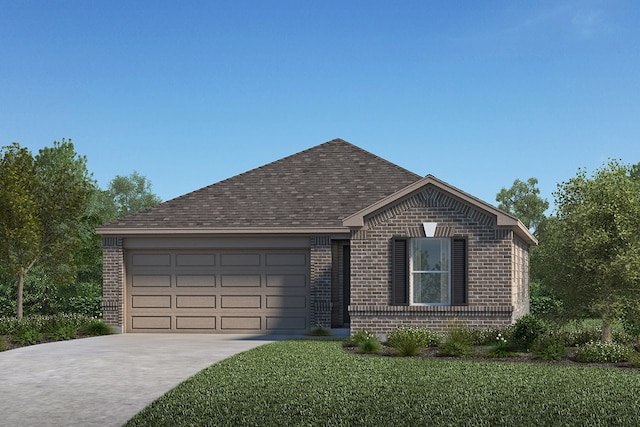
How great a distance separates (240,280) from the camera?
24281 mm

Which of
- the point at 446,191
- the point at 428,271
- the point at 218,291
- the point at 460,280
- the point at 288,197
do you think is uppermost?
the point at 288,197

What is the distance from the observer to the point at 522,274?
27.4 meters

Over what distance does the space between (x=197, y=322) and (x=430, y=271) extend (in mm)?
8040

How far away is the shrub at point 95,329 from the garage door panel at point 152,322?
97cm

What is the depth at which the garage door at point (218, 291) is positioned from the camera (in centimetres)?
2412

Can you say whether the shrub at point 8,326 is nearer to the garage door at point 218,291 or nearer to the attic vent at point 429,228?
the garage door at point 218,291

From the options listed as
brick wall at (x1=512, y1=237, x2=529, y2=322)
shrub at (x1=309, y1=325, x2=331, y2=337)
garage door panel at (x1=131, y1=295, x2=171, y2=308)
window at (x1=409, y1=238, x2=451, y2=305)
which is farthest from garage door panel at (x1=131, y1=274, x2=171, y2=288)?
brick wall at (x1=512, y1=237, x2=529, y2=322)

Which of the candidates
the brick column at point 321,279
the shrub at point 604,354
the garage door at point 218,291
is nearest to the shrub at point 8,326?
the garage door at point 218,291

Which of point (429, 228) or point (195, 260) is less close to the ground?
point (429, 228)

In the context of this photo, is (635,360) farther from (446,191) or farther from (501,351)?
(446,191)

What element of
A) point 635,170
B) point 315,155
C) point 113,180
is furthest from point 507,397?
point 113,180

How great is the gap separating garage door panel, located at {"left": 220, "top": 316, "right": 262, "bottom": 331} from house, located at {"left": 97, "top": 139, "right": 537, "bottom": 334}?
3 cm

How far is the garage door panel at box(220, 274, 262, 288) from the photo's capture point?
79.5ft

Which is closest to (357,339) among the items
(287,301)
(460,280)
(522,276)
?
(460,280)
